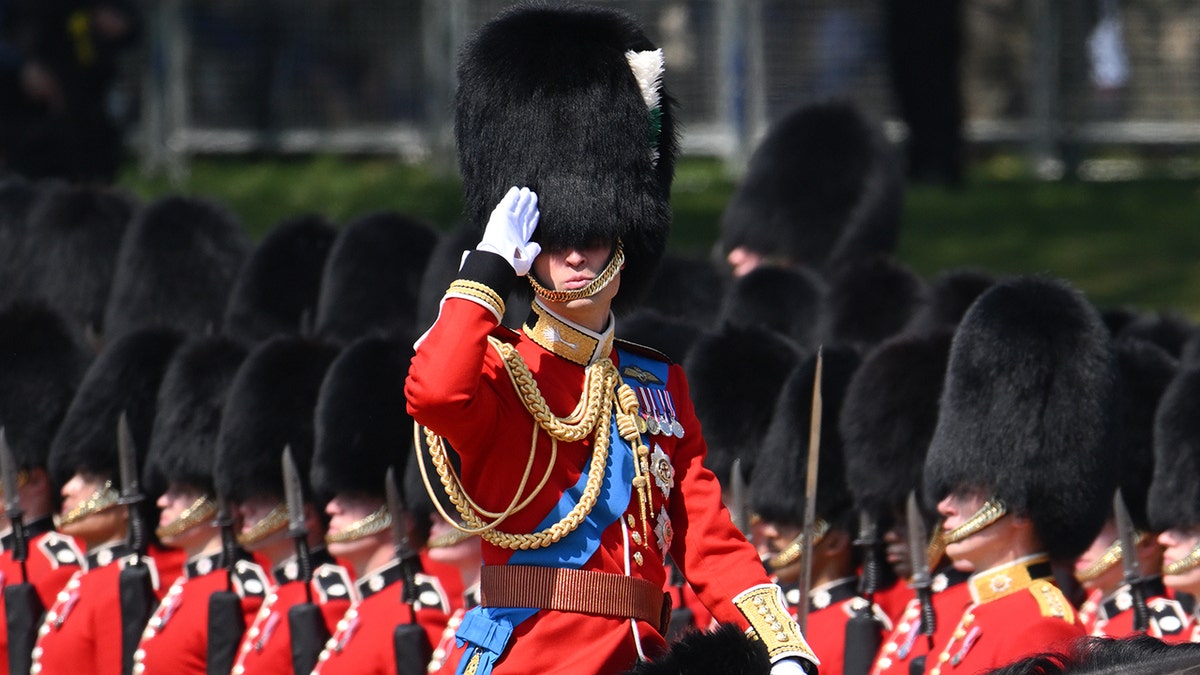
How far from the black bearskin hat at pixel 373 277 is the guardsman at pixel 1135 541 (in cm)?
214

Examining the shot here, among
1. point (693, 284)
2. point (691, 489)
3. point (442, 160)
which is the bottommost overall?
point (442, 160)

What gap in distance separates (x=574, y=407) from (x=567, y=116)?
441 mm

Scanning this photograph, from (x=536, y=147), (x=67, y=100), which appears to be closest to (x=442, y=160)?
(x=67, y=100)

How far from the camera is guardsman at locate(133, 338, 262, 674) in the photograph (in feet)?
Answer: 15.5

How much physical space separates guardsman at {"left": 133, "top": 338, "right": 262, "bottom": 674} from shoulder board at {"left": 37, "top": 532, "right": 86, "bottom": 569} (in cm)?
26

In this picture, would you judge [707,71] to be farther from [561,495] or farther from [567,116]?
[561,495]

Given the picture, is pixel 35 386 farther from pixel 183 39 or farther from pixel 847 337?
pixel 183 39

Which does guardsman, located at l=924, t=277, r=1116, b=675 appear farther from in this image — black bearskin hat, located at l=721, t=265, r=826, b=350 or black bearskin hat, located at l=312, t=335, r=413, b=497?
black bearskin hat, located at l=721, t=265, r=826, b=350

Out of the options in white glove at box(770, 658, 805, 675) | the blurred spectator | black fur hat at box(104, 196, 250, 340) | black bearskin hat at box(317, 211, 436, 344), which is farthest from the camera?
the blurred spectator

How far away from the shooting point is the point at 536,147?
304 centimetres

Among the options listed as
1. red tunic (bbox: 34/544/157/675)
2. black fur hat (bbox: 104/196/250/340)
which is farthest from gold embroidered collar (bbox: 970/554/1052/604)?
black fur hat (bbox: 104/196/250/340)

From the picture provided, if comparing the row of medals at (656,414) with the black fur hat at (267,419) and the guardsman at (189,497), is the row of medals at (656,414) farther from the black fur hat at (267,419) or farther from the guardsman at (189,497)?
the guardsman at (189,497)

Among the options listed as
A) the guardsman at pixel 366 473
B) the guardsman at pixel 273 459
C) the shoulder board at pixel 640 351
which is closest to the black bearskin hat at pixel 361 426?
the guardsman at pixel 366 473

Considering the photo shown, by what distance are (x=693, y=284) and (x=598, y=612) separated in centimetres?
310
